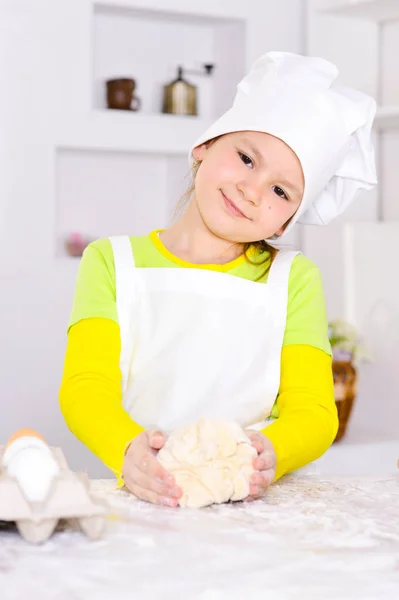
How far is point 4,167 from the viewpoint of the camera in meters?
2.55

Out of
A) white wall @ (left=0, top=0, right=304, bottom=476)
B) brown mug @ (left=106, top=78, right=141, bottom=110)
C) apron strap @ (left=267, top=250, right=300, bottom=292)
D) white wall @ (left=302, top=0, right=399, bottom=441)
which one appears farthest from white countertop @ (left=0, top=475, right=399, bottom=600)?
brown mug @ (left=106, top=78, right=141, bottom=110)

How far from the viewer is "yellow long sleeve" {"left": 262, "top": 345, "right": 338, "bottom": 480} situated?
1104mm

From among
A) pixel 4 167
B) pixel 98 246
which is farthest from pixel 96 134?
pixel 98 246

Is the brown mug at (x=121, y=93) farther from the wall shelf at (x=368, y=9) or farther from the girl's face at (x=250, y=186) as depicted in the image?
the girl's face at (x=250, y=186)

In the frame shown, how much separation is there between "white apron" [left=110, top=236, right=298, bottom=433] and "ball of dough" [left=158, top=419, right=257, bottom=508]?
10.7 inches

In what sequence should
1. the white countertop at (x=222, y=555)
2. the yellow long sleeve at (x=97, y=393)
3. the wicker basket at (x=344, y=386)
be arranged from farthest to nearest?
the wicker basket at (x=344, y=386) → the yellow long sleeve at (x=97, y=393) → the white countertop at (x=222, y=555)

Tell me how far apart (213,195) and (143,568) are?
2.19 feet

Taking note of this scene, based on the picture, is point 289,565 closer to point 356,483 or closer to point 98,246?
point 356,483

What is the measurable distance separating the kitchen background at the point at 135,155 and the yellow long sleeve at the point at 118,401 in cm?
127

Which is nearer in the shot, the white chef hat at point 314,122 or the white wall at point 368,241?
the white chef hat at point 314,122

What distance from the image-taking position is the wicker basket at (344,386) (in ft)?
8.11

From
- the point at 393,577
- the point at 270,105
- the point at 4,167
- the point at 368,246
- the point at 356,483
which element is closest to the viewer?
the point at 393,577

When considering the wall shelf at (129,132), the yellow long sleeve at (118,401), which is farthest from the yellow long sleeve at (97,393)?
the wall shelf at (129,132)

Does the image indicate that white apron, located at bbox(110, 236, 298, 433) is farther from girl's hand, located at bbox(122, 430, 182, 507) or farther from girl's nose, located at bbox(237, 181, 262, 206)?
girl's hand, located at bbox(122, 430, 182, 507)
